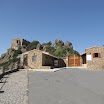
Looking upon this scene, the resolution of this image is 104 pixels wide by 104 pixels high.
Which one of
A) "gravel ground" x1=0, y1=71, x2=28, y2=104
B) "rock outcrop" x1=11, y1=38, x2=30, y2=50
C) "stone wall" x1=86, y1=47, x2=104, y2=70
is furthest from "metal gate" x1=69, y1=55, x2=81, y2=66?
"rock outcrop" x1=11, y1=38, x2=30, y2=50

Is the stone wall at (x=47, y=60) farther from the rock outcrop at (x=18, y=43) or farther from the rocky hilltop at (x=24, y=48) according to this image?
the rock outcrop at (x=18, y=43)

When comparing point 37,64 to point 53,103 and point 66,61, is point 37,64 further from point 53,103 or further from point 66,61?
point 53,103

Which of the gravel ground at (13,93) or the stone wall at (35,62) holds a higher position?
the stone wall at (35,62)

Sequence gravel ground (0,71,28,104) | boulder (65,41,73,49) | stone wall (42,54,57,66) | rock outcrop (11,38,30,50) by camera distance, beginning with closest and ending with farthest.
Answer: gravel ground (0,71,28,104)
stone wall (42,54,57,66)
rock outcrop (11,38,30,50)
boulder (65,41,73,49)

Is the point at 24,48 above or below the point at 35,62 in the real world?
above

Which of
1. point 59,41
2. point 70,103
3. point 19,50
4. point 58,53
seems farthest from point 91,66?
point 59,41

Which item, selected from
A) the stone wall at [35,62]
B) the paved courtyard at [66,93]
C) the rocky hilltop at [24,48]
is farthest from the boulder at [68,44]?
the paved courtyard at [66,93]

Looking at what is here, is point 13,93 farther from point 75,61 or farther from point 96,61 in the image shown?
point 75,61

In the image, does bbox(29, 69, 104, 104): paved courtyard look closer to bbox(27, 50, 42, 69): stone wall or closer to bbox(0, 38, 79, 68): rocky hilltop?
bbox(27, 50, 42, 69): stone wall

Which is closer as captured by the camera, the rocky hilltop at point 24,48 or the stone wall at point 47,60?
the stone wall at point 47,60

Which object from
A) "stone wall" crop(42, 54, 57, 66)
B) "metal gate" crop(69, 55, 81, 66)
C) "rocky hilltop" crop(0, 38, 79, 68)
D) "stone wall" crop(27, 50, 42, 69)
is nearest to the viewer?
"stone wall" crop(27, 50, 42, 69)

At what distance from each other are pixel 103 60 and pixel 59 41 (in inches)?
2108

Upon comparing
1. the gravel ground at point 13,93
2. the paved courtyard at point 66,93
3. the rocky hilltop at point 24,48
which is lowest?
the paved courtyard at point 66,93

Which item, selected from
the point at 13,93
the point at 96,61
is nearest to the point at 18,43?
the point at 96,61
